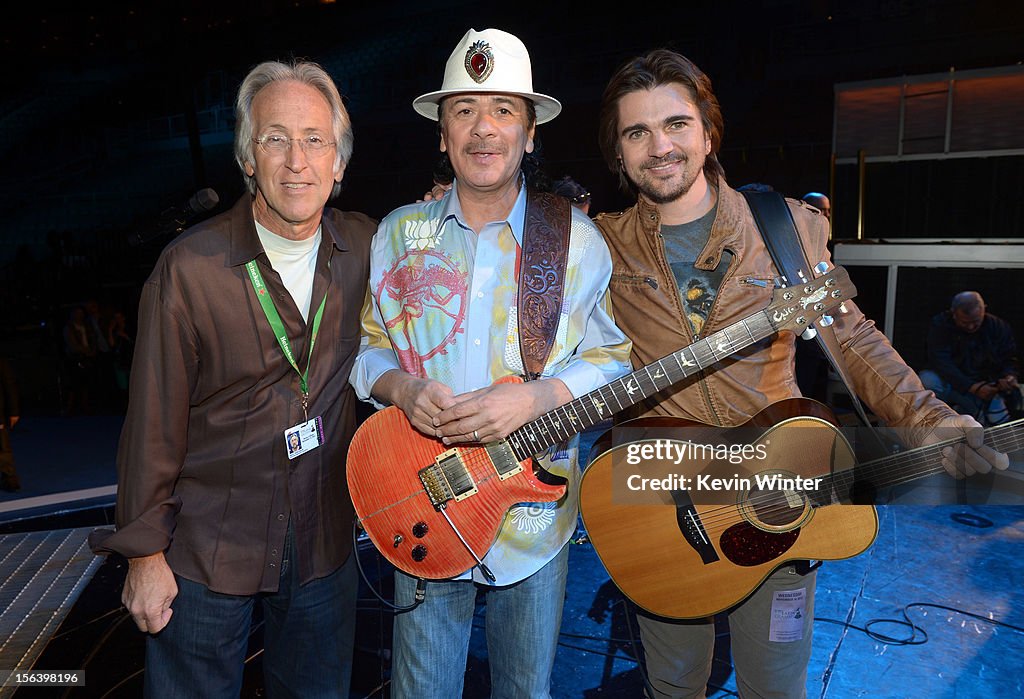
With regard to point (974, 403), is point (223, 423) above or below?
above

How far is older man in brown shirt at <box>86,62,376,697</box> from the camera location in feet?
6.72

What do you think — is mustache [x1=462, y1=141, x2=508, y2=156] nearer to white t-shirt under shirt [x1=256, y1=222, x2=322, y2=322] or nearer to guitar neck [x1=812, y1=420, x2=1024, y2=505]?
white t-shirt under shirt [x1=256, y1=222, x2=322, y2=322]

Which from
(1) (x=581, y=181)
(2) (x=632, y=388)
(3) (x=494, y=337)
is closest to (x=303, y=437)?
(3) (x=494, y=337)

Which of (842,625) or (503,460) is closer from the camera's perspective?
Result: (503,460)

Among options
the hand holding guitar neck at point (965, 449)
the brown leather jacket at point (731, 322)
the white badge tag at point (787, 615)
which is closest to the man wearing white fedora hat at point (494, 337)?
the brown leather jacket at point (731, 322)

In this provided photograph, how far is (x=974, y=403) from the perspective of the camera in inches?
273

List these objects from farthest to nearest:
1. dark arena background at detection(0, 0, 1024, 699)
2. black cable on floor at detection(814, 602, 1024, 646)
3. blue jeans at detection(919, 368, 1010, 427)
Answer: blue jeans at detection(919, 368, 1010, 427)
black cable on floor at detection(814, 602, 1024, 646)
dark arena background at detection(0, 0, 1024, 699)

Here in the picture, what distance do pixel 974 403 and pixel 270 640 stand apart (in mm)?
6956

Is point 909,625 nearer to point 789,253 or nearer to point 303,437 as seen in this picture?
point 789,253

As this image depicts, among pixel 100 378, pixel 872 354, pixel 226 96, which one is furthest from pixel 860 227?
pixel 226 96

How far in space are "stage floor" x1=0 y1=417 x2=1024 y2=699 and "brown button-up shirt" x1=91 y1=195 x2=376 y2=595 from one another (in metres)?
0.61

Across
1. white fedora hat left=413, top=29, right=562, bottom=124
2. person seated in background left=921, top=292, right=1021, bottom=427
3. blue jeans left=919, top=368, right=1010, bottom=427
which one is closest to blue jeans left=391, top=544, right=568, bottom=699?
white fedora hat left=413, top=29, right=562, bottom=124

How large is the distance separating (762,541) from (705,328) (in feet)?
2.31

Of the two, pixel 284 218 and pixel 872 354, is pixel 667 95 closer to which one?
pixel 872 354
